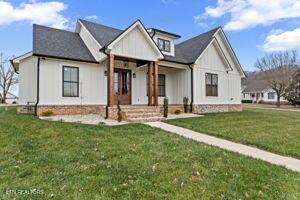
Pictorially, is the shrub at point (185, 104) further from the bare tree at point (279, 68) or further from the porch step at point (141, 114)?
the bare tree at point (279, 68)

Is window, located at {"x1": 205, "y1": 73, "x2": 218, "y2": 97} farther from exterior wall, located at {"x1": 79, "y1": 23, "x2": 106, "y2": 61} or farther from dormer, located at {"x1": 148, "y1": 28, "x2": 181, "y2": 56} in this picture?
exterior wall, located at {"x1": 79, "y1": 23, "x2": 106, "y2": 61}

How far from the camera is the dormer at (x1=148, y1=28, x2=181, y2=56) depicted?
1765 cm

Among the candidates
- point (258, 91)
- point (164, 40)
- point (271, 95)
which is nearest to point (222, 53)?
point (164, 40)

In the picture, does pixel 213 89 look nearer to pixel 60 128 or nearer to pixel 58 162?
pixel 60 128

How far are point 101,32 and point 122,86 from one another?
399cm

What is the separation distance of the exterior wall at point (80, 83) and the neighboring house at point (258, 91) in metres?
44.1

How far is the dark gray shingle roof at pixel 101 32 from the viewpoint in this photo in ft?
50.5

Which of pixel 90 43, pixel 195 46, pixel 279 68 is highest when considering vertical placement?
pixel 279 68

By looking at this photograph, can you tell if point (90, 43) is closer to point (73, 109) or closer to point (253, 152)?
point (73, 109)

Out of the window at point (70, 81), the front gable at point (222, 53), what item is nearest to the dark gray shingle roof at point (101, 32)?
the window at point (70, 81)

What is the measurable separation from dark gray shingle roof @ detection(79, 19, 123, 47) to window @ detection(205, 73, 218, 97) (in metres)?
7.61

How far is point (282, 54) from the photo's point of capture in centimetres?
4541

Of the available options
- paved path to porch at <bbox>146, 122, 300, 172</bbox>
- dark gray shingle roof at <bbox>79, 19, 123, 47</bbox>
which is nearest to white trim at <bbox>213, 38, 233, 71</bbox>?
dark gray shingle roof at <bbox>79, 19, 123, 47</bbox>

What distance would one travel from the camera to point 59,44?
1474cm
